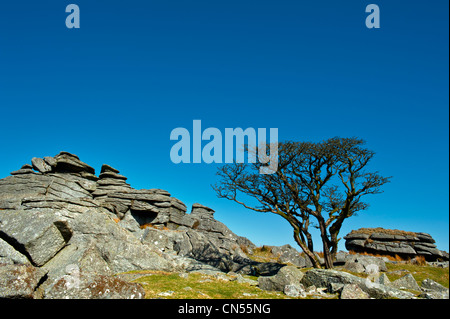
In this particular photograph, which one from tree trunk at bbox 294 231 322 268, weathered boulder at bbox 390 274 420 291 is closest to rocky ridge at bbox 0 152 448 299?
weathered boulder at bbox 390 274 420 291

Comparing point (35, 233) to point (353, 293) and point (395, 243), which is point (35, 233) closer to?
point (353, 293)

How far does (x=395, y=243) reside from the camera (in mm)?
47531

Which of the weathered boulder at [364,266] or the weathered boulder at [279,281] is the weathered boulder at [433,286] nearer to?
the weathered boulder at [364,266]

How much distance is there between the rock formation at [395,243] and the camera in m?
46.3

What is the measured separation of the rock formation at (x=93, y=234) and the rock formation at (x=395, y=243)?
77.5 feet

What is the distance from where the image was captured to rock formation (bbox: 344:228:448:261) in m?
46.3

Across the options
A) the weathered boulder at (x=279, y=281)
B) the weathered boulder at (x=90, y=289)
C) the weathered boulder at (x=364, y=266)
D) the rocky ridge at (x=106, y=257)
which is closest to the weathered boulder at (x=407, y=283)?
the rocky ridge at (x=106, y=257)

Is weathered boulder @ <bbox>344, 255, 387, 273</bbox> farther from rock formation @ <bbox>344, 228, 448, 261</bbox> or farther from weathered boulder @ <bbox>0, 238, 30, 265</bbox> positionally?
weathered boulder @ <bbox>0, 238, 30, 265</bbox>

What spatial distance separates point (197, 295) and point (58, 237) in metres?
11.0

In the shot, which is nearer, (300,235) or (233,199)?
(300,235)
